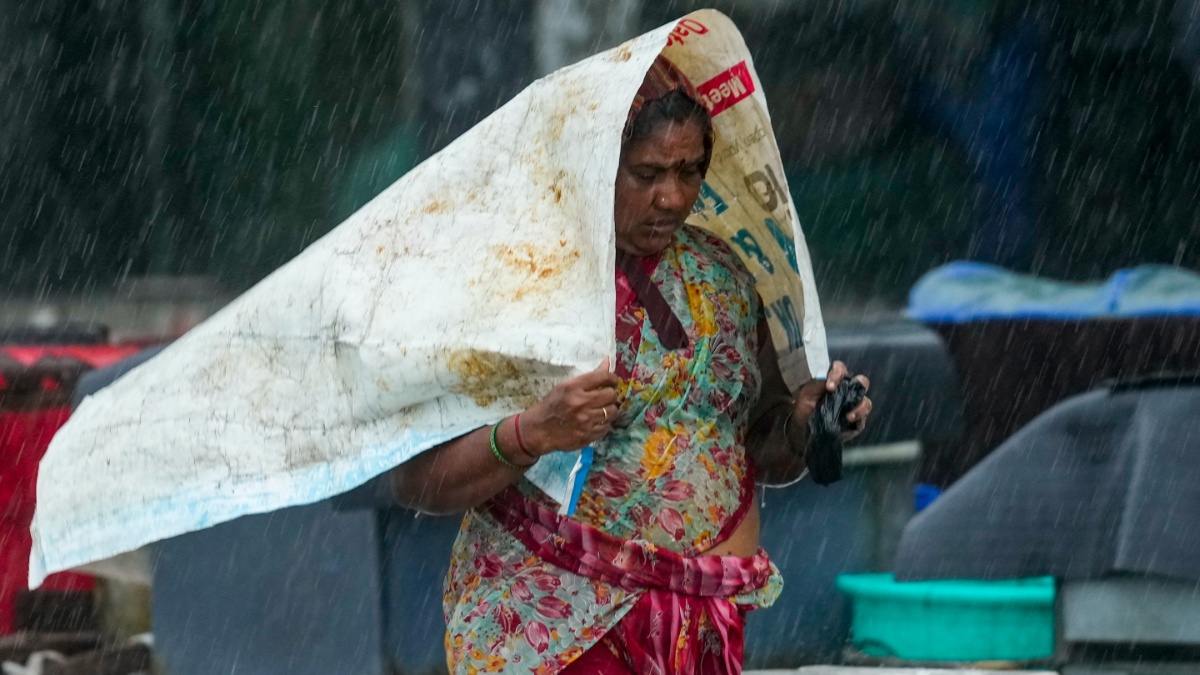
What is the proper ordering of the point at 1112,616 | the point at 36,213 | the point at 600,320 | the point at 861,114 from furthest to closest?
the point at 36,213 < the point at 861,114 < the point at 1112,616 < the point at 600,320

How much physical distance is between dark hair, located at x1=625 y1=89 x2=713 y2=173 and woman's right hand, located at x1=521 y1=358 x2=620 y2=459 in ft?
1.34

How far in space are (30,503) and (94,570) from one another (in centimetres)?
33

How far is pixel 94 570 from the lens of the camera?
4984 millimetres

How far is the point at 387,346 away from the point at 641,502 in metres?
0.47

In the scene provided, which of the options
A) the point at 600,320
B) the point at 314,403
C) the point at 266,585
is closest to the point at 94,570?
the point at 266,585

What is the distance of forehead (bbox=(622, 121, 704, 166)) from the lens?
229 cm

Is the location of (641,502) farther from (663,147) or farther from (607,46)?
(607,46)

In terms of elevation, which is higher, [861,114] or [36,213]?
[861,114]

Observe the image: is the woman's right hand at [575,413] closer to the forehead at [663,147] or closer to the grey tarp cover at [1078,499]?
the forehead at [663,147]

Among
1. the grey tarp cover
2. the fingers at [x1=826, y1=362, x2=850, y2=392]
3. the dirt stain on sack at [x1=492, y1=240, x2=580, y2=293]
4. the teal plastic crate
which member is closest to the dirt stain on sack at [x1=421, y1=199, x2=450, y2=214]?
the dirt stain on sack at [x1=492, y1=240, x2=580, y2=293]

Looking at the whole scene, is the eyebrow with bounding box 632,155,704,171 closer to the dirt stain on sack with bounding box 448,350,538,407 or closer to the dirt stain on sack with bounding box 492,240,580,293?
the dirt stain on sack with bounding box 492,240,580,293

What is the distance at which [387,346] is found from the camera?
7.38 feet

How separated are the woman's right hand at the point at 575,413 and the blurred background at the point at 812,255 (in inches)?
88.3

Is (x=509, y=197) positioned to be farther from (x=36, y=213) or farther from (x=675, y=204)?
(x=36, y=213)
